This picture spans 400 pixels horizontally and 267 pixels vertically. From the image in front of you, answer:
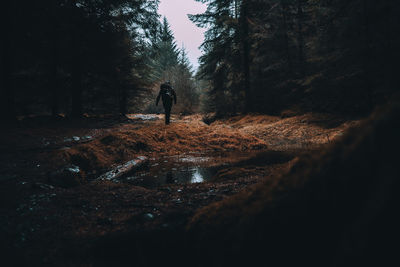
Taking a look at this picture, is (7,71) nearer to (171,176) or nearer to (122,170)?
(122,170)

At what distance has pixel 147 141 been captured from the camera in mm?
7863

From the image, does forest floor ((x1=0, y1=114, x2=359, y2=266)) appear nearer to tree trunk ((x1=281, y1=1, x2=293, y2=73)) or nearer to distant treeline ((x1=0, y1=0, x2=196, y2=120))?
distant treeline ((x1=0, y1=0, x2=196, y2=120))

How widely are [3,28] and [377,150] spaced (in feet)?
41.6

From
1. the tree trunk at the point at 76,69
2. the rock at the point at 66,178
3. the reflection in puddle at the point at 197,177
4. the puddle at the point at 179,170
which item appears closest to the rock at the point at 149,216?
the puddle at the point at 179,170

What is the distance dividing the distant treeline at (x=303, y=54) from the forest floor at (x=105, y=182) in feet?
7.60

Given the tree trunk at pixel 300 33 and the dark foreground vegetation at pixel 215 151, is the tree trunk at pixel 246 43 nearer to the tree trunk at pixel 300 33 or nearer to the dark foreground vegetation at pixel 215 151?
the dark foreground vegetation at pixel 215 151

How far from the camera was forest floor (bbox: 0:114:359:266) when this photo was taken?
7.34 feet

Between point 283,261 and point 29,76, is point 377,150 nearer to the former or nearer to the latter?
point 283,261

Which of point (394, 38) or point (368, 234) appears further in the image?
point (394, 38)

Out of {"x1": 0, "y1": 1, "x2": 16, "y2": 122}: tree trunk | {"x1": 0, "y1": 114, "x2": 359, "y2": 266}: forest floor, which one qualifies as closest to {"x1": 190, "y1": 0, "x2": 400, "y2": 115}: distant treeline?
{"x1": 0, "y1": 114, "x2": 359, "y2": 266}: forest floor

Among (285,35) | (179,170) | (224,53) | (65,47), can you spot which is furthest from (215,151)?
(224,53)

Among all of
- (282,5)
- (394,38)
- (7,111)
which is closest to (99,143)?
(7,111)

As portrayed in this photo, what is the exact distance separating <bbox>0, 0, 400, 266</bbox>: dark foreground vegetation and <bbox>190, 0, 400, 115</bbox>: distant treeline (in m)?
0.08

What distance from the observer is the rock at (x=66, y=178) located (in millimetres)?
3949
